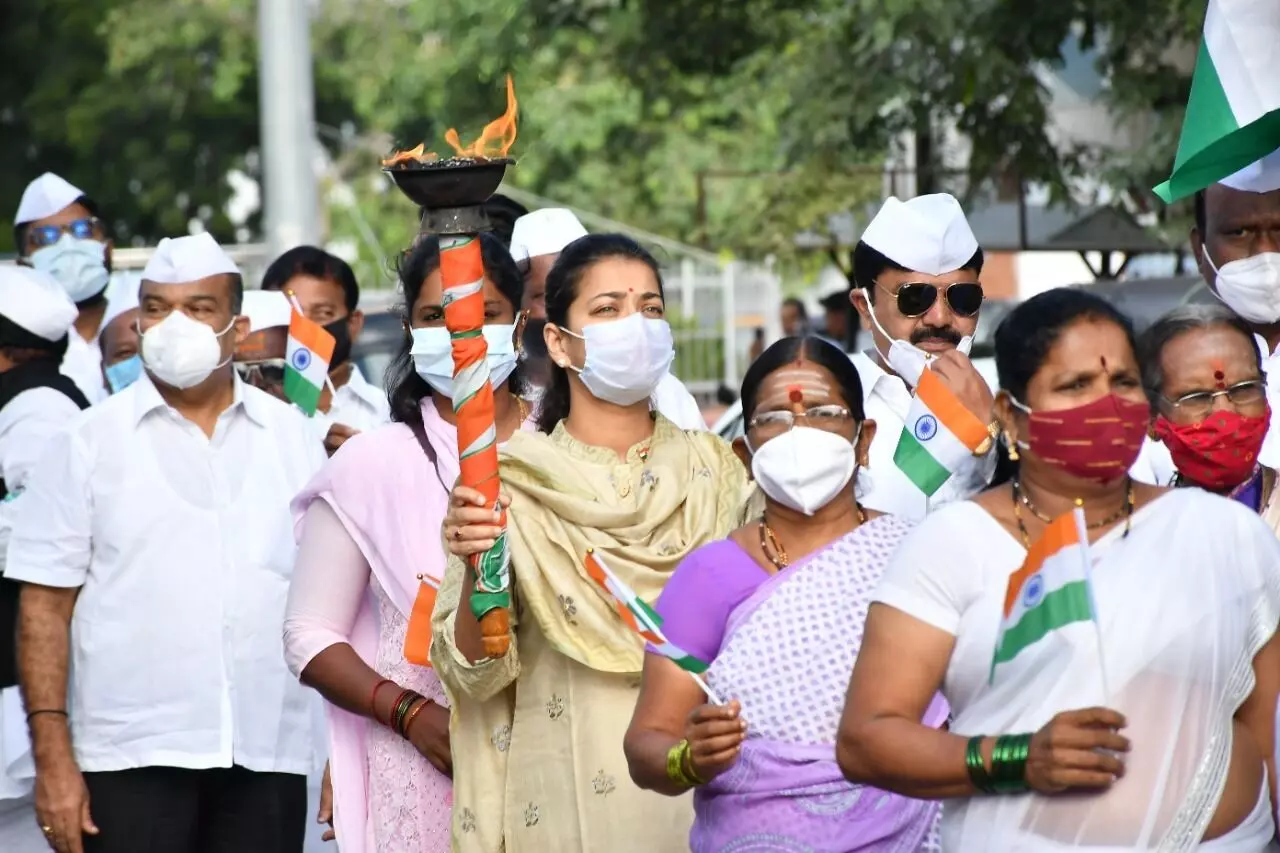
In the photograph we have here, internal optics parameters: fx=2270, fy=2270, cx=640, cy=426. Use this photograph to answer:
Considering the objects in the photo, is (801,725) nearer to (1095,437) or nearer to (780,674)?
(780,674)

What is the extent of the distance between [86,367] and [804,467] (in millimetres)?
5352

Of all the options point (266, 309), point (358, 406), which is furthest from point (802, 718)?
point (358, 406)

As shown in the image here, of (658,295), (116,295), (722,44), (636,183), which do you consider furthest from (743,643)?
(636,183)

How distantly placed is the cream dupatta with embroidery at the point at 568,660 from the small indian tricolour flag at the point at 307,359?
2.44 m

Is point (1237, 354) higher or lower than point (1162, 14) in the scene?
lower

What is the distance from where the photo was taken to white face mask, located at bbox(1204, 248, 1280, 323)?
546cm

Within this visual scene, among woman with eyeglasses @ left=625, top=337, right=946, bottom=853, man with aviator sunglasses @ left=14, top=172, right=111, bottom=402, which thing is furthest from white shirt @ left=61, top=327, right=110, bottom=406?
woman with eyeglasses @ left=625, top=337, right=946, bottom=853

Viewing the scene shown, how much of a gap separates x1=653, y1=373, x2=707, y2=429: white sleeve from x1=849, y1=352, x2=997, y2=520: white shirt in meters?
0.49

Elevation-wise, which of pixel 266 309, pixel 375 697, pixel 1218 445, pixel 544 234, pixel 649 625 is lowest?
pixel 375 697

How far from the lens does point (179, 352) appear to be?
6.05 metres

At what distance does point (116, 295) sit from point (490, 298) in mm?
4909

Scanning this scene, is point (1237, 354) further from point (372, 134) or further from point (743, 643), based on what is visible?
point (372, 134)

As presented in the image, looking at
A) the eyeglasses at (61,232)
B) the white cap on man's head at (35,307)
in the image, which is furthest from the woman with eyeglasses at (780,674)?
the eyeglasses at (61,232)

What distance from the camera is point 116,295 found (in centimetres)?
988
